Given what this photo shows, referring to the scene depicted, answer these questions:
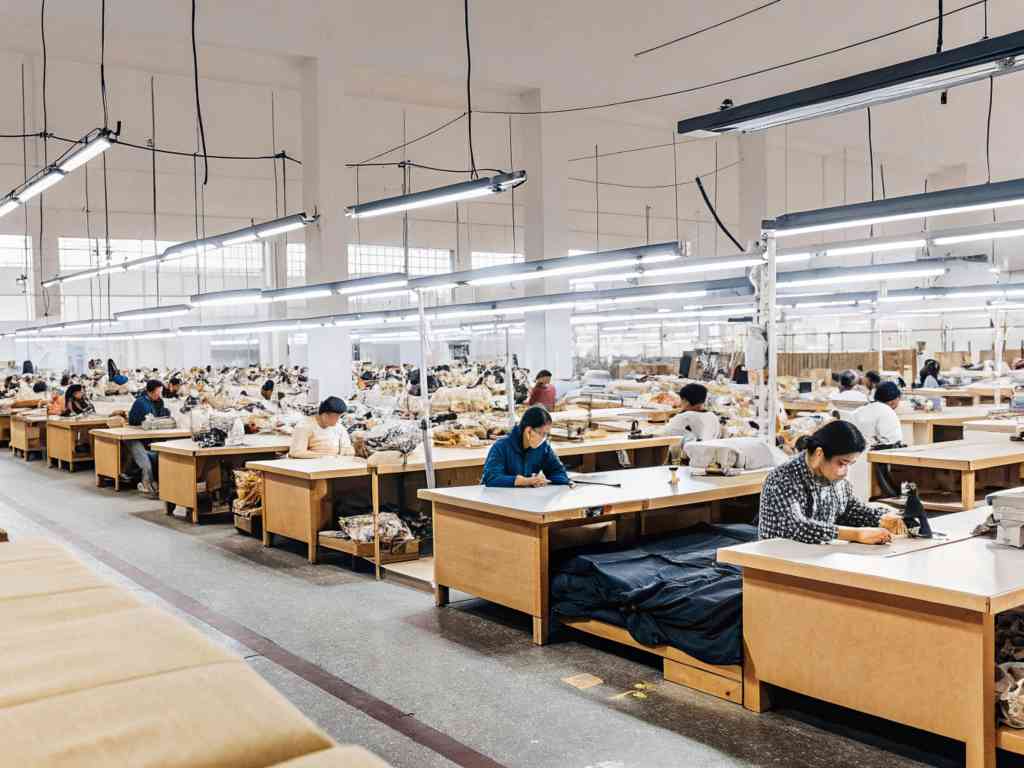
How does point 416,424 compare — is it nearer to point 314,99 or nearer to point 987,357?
point 314,99

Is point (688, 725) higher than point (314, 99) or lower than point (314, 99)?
lower

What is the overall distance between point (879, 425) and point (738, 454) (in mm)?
2707

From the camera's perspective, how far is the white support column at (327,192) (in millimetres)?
11621

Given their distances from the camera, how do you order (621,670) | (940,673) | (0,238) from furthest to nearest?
(0,238), (621,670), (940,673)

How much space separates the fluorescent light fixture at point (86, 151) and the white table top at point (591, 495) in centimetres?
325

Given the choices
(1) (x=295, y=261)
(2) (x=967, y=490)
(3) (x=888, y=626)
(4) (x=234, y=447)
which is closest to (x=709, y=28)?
(2) (x=967, y=490)

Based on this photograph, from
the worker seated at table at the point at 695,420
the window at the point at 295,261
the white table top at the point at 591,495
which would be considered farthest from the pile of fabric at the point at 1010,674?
the window at the point at 295,261

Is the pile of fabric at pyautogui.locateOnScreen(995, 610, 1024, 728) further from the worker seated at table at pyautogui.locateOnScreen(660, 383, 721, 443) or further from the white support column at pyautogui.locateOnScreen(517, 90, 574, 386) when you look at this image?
the white support column at pyautogui.locateOnScreen(517, 90, 574, 386)

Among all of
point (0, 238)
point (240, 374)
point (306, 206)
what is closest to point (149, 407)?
point (306, 206)

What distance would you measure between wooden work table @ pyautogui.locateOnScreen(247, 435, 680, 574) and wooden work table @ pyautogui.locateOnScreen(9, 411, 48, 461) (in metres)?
9.43

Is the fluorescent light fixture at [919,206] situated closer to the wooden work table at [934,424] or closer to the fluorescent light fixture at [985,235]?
the fluorescent light fixture at [985,235]

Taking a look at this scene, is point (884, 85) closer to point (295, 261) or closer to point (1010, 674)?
point (1010, 674)

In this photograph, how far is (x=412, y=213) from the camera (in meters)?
21.7

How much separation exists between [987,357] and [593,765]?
22875 mm
